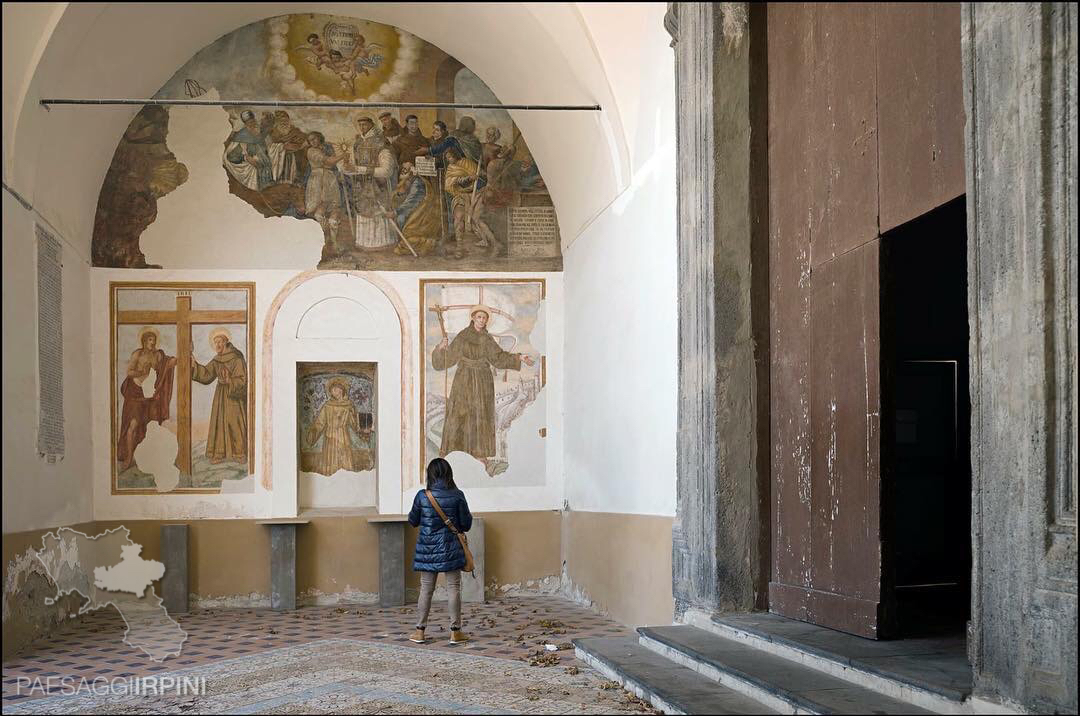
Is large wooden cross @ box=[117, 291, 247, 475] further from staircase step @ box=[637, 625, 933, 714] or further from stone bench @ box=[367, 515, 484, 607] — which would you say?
staircase step @ box=[637, 625, 933, 714]

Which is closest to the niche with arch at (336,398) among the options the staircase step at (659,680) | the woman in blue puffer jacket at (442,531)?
the woman in blue puffer jacket at (442,531)

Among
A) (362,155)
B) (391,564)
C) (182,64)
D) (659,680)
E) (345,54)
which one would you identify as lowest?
(391,564)

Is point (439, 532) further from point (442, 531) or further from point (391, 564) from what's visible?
point (391, 564)

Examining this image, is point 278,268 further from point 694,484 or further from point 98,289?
point 694,484

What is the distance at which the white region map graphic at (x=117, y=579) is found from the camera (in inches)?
412

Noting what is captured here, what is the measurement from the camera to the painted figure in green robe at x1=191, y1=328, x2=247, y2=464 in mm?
13086

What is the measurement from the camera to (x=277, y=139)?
43.8 feet

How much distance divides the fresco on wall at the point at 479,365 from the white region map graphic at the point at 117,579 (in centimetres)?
355

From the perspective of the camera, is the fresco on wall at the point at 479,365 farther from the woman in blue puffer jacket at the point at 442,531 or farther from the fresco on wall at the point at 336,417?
the woman in blue puffer jacket at the point at 442,531

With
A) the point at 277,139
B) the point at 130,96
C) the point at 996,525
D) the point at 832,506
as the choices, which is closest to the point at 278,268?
the point at 277,139

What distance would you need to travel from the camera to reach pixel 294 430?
13.2 meters

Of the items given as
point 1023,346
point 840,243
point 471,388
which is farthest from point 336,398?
point 1023,346

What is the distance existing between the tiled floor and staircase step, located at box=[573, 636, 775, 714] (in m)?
0.15

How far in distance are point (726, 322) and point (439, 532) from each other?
327 centimetres
